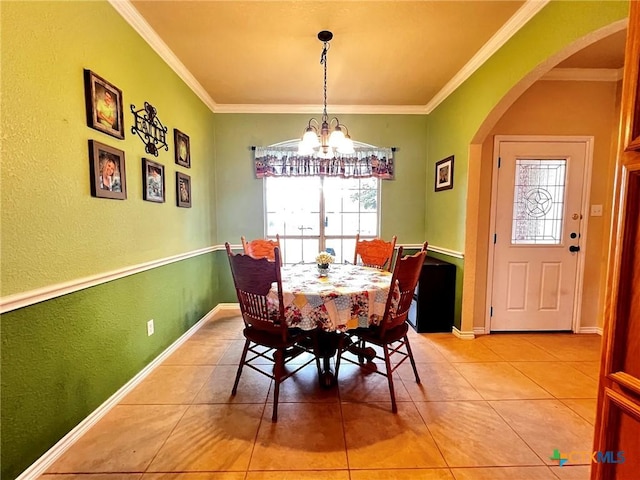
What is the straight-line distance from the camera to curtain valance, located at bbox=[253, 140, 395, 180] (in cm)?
364

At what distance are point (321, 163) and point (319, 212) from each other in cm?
65

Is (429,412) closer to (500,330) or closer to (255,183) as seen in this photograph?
(500,330)

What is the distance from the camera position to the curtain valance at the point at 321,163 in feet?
12.0

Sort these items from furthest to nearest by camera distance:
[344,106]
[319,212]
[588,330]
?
[319,212], [344,106], [588,330]

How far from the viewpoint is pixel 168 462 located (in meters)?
1.43

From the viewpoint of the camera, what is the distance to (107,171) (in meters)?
1.77

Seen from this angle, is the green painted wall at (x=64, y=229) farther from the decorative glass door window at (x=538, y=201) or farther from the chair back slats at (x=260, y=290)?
the decorative glass door window at (x=538, y=201)

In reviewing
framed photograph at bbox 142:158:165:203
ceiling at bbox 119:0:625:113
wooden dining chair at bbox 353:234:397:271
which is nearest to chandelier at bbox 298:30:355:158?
ceiling at bbox 119:0:625:113

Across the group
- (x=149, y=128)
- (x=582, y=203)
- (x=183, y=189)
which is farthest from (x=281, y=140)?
(x=582, y=203)

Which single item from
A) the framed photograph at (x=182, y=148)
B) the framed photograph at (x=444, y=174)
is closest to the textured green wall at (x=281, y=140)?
the framed photograph at (x=444, y=174)

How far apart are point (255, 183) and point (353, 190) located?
4.31 feet

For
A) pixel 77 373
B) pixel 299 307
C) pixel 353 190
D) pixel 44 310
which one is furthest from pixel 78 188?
pixel 353 190

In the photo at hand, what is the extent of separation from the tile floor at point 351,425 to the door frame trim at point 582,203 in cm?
69

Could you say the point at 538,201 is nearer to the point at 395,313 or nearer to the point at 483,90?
the point at 483,90
